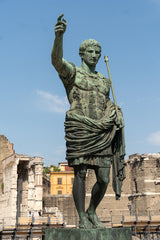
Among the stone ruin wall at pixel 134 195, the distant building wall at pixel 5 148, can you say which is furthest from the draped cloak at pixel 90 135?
the distant building wall at pixel 5 148

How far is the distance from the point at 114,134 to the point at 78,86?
818 millimetres

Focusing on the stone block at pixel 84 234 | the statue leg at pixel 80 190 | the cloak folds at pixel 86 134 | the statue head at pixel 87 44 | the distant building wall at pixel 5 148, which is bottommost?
the stone block at pixel 84 234

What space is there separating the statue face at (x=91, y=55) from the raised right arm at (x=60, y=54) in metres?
0.34

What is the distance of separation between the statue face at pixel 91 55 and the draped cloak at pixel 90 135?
0.19m

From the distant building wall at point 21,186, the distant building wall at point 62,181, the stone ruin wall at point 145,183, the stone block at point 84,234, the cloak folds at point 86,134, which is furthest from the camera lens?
the distant building wall at point 62,181

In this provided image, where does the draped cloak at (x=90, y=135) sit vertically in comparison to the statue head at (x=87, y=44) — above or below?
below

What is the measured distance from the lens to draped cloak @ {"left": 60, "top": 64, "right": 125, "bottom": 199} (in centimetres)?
394

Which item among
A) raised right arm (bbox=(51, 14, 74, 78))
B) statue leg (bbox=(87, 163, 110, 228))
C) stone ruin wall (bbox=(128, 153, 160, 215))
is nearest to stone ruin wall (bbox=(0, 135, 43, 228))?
stone ruin wall (bbox=(128, 153, 160, 215))

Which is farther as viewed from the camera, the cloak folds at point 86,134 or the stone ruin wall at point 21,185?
the stone ruin wall at point 21,185

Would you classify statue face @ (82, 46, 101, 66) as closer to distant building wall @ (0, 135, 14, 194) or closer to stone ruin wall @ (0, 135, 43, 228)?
→ stone ruin wall @ (0, 135, 43, 228)

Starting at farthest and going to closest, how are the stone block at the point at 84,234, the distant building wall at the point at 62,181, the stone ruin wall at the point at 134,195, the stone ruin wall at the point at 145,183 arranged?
the distant building wall at the point at 62,181
the stone ruin wall at the point at 134,195
the stone ruin wall at the point at 145,183
the stone block at the point at 84,234

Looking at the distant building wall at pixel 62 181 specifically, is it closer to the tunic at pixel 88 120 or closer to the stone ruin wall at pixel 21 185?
the stone ruin wall at pixel 21 185

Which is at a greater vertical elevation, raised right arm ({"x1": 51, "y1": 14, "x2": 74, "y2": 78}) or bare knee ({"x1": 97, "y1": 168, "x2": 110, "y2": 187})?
raised right arm ({"x1": 51, "y1": 14, "x2": 74, "y2": 78})

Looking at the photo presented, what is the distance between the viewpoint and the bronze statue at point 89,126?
12.8 ft
